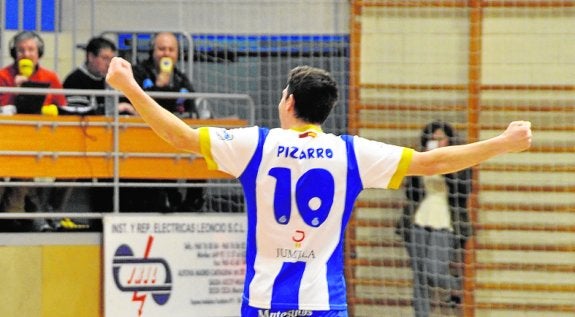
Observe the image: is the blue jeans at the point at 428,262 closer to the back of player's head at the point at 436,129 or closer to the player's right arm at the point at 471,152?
the back of player's head at the point at 436,129

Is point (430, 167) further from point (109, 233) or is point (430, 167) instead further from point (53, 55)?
point (53, 55)

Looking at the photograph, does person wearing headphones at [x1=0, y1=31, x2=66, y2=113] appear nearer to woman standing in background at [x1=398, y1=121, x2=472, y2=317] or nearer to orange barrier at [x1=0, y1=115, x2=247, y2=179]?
orange barrier at [x1=0, y1=115, x2=247, y2=179]

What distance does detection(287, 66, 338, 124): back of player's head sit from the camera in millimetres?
3922

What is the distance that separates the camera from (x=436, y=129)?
9.59 metres

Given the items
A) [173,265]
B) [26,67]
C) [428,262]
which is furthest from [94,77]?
[428,262]

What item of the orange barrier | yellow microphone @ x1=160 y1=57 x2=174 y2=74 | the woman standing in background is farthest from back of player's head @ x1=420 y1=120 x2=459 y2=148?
yellow microphone @ x1=160 y1=57 x2=174 y2=74

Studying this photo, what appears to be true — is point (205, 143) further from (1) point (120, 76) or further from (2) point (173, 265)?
(2) point (173, 265)

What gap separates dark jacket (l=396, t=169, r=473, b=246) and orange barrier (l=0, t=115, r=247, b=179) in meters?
1.97

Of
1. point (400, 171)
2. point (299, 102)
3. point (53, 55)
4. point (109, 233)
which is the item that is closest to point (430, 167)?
point (400, 171)

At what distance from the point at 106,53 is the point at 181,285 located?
5.84 feet

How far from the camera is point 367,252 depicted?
Answer: 33.1ft

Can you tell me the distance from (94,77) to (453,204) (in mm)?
3256

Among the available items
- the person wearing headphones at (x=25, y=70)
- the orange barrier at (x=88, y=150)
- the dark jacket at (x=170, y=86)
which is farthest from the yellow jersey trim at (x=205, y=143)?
the dark jacket at (x=170, y=86)

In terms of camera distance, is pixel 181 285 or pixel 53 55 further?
pixel 53 55
